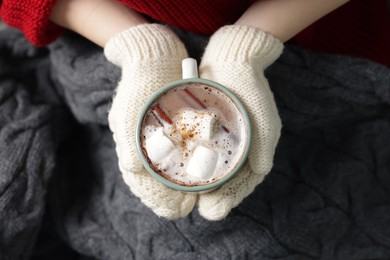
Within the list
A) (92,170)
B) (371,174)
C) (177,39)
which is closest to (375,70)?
(371,174)

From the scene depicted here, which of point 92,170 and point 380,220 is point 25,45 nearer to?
point 92,170

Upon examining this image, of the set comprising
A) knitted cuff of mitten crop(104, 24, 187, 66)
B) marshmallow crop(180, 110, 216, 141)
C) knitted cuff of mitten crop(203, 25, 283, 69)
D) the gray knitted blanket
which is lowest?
the gray knitted blanket

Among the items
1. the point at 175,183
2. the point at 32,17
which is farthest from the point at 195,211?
the point at 32,17

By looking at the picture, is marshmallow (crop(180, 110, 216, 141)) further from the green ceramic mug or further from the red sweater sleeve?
the red sweater sleeve

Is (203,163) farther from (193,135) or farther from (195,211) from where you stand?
(195,211)

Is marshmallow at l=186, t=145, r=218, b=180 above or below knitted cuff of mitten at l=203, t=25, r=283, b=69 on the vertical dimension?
below

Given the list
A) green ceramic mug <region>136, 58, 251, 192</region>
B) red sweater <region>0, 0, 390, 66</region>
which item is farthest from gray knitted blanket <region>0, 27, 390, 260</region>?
green ceramic mug <region>136, 58, 251, 192</region>

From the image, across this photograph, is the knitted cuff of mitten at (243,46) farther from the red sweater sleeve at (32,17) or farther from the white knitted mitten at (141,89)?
the red sweater sleeve at (32,17)
